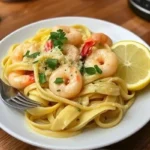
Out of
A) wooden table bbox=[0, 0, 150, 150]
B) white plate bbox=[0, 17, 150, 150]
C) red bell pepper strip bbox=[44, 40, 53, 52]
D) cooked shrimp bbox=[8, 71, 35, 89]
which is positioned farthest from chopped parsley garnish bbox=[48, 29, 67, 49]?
wooden table bbox=[0, 0, 150, 150]

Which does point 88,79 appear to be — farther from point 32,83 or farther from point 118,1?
point 118,1

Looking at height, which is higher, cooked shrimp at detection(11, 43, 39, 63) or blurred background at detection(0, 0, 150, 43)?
cooked shrimp at detection(11, 43, 39, 63)

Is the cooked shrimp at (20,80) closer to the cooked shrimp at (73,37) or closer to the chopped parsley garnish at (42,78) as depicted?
the chopped parsley garnish at (42,78)

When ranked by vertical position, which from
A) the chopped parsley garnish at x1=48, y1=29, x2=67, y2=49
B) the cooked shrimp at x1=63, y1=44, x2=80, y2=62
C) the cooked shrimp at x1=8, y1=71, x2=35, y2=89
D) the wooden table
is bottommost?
the wooden table

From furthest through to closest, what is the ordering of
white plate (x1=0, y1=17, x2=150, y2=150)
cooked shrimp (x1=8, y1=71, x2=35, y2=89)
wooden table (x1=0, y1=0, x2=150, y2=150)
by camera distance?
wooden table (x1=0, y1=0, x2=150, y2=150), cooked shrimp (x1=8, y1=71, x2=35, y2=89), white plate (x1=0, y1=17, x2=150, y2=150)

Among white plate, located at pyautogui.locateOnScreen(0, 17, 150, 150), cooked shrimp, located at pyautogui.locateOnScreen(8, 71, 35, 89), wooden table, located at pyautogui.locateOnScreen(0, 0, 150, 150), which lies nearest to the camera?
white plate, located at pyautogui.locateOnScreen(0, 17, 150, 150)

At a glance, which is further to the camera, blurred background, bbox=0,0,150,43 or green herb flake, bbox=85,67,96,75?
blurred background, bbox=0,0,150,43

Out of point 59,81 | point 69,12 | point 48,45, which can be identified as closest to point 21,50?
point 48,45

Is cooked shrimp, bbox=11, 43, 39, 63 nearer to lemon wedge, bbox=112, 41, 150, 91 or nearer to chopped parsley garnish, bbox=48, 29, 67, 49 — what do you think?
chopped parsley garnish, bbox=48, 29, 67, 49
